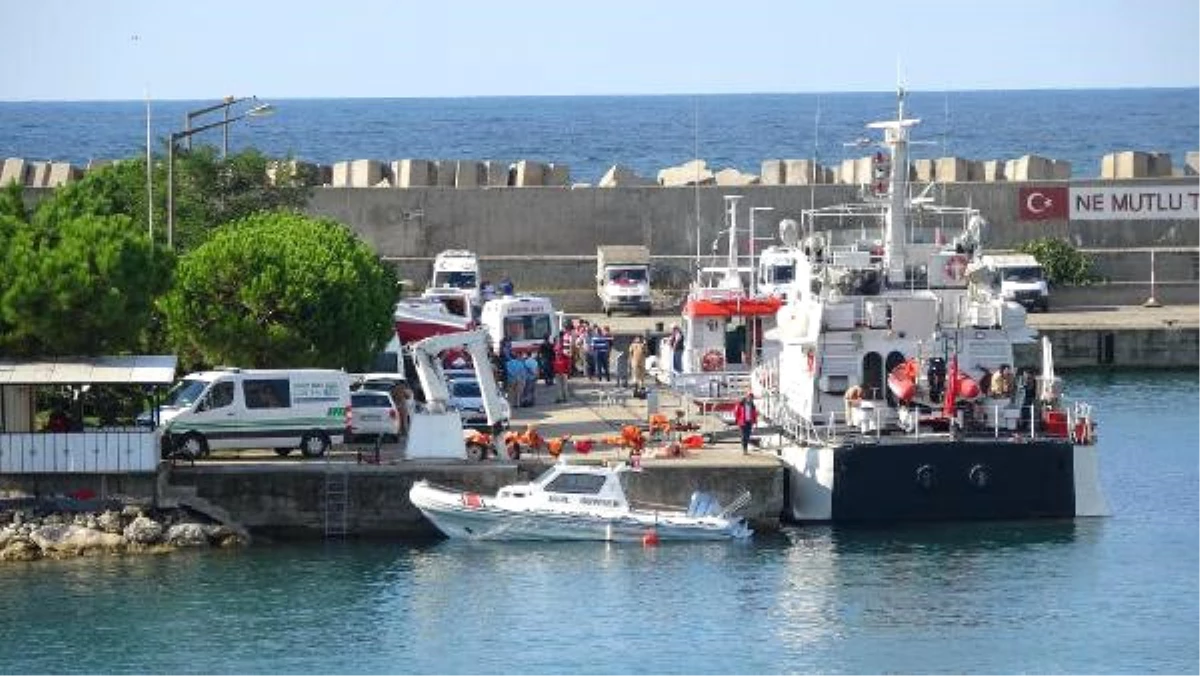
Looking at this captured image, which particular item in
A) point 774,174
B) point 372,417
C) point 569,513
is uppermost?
point 774,174

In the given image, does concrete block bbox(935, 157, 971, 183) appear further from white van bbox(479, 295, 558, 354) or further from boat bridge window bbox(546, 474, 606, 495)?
boat bridge window bbox(546, 474, 606, 495)

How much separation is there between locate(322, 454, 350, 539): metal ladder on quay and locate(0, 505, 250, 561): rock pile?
1597mm

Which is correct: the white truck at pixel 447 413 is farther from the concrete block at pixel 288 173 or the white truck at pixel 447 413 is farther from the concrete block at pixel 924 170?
the concrete block at pixel 924 170

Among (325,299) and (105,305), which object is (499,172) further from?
(105,305)

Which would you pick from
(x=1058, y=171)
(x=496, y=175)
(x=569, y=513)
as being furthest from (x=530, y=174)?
(x=569, y=513)

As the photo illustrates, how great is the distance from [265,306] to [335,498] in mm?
6637

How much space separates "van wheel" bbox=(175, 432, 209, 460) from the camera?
52.2 m

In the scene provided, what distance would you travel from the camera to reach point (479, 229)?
88125 mm

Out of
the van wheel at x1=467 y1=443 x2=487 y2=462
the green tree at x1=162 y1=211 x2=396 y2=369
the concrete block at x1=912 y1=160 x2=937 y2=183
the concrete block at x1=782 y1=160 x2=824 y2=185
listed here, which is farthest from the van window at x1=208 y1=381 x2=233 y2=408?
the concrete block at x1=912 y1=160 x2=937 y2=183

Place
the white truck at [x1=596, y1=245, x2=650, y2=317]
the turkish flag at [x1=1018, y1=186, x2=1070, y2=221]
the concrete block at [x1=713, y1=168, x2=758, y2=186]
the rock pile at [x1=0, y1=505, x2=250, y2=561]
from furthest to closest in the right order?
the concrete block at [x1=713, y1=168, x2=758, y2=186] < the turkish flag at [x1=1018, y1=186, x2=1070, y2=221] < the white truck at [x1=596, y1=245, x2=650, y2=317] < the rock pile at [x1=0, y1=505, x2=250, y2=561]

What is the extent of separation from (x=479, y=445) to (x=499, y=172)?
3836 centimetres

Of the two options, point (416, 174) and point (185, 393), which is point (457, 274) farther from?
point (185, 393)

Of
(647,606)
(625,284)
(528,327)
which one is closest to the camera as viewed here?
(647,606)

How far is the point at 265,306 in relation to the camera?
56.7 meters
